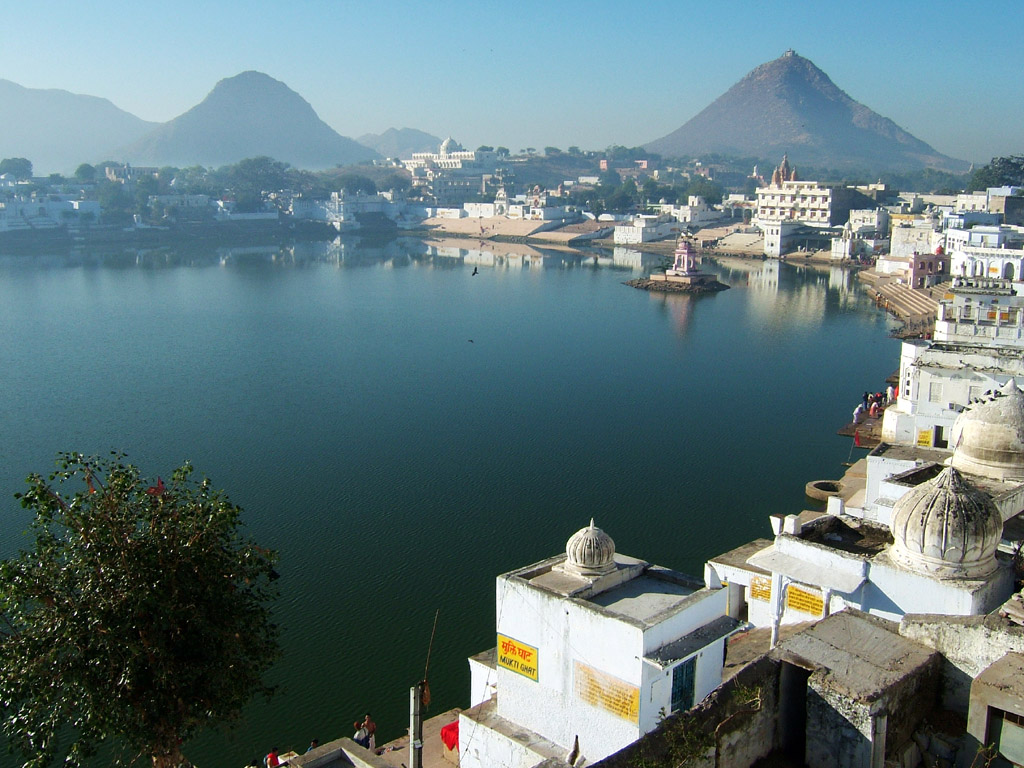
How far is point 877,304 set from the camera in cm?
2558

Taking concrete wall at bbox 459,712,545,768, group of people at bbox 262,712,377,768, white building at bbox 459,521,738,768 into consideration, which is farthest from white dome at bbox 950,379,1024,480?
group of people at bbox 262,712,377,768

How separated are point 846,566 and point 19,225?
46.9 metres

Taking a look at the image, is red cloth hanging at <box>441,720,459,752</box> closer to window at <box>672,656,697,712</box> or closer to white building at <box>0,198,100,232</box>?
window at <box>672,656,697,712</box>

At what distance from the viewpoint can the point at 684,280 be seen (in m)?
29.1

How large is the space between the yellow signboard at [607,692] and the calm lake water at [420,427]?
1833 millimetres

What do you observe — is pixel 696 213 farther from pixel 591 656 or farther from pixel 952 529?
pixel 591 656

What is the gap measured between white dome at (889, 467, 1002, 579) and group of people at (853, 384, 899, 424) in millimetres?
8798

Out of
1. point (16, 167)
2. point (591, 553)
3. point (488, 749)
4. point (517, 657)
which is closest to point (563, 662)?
point (517, 657)

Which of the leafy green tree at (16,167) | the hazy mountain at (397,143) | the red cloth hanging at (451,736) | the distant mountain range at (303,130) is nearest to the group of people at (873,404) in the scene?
the red cloth hanging at (451,736)

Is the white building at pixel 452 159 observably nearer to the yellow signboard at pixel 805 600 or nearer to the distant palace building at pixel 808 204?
the distant palace building at pixel 808 204

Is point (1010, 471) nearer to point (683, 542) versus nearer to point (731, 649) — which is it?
point (731, 649)

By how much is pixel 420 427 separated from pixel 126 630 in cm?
910

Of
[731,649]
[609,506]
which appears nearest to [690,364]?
[609,506]

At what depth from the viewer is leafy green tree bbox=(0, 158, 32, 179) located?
60469 mm
